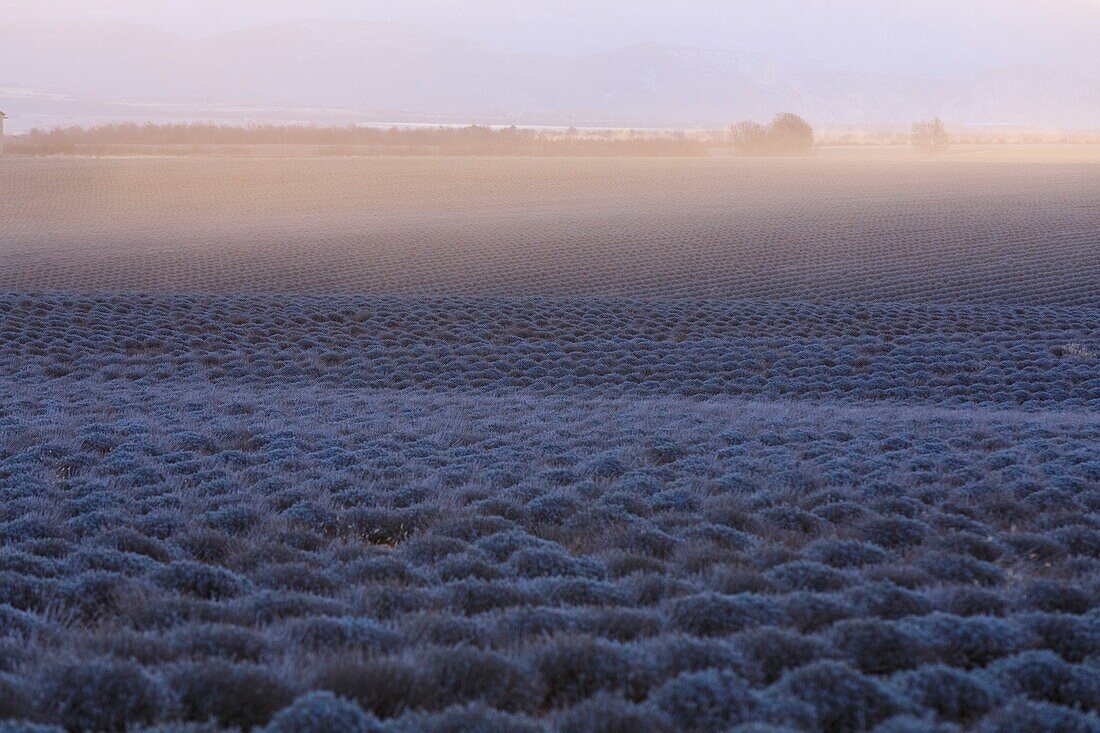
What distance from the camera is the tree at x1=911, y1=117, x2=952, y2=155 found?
137 meters

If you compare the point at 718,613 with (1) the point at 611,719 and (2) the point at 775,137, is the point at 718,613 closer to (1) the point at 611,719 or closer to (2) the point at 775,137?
(1) the point at 611,719

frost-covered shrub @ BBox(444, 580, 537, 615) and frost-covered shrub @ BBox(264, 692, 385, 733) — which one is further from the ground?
frost-covered shrub @ BBox(264, 692, 385, 733)

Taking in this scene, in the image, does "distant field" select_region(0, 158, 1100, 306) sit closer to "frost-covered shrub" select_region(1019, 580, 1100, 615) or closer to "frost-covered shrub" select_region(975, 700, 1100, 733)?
"frost-covered shrub" select_region(1019, 580, 1100, 615)

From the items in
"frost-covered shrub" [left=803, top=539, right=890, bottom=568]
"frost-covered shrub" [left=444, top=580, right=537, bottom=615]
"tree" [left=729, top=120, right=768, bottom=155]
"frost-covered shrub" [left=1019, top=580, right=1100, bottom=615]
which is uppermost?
"tree" [left=729, top=120, right=768, bottom=155]

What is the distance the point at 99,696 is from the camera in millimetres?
3871

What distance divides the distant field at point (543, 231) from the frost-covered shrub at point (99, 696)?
81.1 feet

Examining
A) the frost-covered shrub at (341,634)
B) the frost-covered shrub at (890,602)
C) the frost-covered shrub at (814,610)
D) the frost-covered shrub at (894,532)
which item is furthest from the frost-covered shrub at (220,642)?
the frost-covered shrub at (894,532)

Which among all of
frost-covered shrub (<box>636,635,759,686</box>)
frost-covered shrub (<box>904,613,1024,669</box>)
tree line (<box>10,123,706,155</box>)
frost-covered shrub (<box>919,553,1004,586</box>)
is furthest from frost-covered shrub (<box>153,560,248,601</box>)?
tree line (<box>10,123,706,155</box>)

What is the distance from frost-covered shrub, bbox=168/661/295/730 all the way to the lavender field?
0.05 feet

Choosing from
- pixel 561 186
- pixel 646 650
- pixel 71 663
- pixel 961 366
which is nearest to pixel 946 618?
pixel 646 650

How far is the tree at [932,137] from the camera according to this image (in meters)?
137

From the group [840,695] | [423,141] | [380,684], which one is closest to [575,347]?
[380,684]

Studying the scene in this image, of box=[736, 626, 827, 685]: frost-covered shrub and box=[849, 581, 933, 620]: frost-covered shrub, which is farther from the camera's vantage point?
box=[849, 581, 933, 620]: frost-covered shrub

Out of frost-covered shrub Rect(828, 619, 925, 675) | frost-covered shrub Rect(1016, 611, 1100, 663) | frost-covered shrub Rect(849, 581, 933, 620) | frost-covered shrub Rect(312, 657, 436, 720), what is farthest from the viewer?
frost-covered shrub Rect(849, 581, 933, 620)
